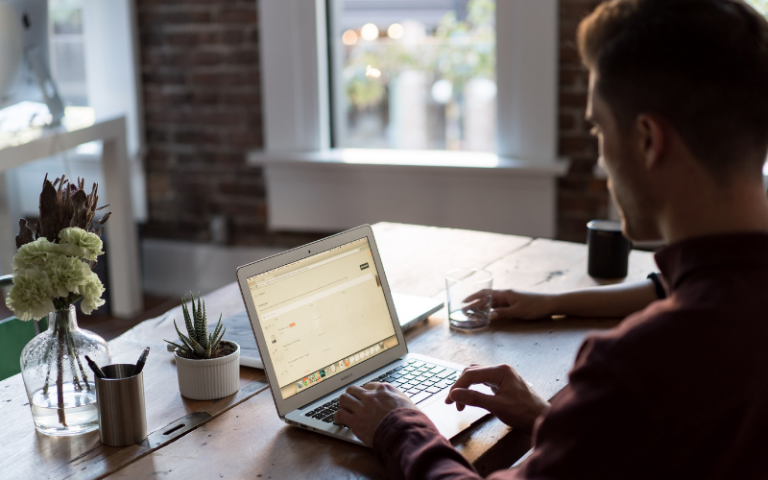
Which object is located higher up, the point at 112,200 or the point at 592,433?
the point at 592,433

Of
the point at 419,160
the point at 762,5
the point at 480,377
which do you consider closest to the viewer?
the point at 480,377

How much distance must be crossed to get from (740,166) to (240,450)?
74cm

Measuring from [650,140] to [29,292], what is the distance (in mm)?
852

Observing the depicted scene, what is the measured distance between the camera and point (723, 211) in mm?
815

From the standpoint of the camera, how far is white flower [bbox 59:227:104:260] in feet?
3.69

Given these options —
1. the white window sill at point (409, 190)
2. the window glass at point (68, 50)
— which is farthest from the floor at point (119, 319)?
the window glass at point (68, 50)

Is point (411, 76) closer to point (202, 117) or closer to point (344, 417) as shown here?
point (202, 117)

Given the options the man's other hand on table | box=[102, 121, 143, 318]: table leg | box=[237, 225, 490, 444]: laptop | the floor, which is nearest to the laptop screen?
box=[237, 225, 490, 444]: laptop

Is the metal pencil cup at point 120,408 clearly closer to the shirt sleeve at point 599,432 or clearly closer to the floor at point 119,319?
the shirt sleeve at point 599,432

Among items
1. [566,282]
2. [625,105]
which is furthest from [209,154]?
[625,105]

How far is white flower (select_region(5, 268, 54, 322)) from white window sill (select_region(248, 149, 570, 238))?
2217mm

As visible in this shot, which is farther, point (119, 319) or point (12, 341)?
point (119, 319)

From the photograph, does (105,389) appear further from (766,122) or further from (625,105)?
(766,122)

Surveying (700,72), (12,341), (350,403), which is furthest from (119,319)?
(700,72)
